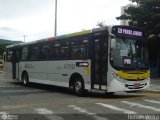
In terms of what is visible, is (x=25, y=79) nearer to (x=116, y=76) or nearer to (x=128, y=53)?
(x=116, y=76)

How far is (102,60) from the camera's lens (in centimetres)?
1686

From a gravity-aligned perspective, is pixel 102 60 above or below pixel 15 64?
→ above

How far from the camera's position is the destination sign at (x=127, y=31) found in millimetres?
16625

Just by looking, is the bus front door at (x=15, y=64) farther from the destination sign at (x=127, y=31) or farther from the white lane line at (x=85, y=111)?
the white lane line at (x=85, y=111)

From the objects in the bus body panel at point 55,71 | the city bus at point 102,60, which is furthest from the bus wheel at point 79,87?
the bus body panel at point 55,71

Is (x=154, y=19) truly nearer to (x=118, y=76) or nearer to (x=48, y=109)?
(x=118, y=76)

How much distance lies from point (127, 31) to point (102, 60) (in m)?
1.76

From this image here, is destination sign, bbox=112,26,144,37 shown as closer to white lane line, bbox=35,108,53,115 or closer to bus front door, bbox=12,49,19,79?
white lane line, bbox=35,108,53,115

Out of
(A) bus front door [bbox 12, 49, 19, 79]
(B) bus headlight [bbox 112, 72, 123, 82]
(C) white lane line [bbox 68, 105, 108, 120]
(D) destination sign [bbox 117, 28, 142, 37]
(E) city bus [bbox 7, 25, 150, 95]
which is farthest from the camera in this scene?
(A) bus front door [bbox 12, 49, 19, 79]

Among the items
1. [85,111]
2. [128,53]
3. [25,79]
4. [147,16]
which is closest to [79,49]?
[128,53]

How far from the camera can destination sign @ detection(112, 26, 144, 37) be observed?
16625mm

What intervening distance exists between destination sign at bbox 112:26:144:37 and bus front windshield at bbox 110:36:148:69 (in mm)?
237

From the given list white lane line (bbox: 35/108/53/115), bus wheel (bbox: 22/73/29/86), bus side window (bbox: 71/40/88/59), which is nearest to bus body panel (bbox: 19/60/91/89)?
bus side window (bbox: 71/40/88/59)

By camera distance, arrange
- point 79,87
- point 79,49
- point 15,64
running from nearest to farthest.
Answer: point 79,87 → point 79,49 → point 15,64
